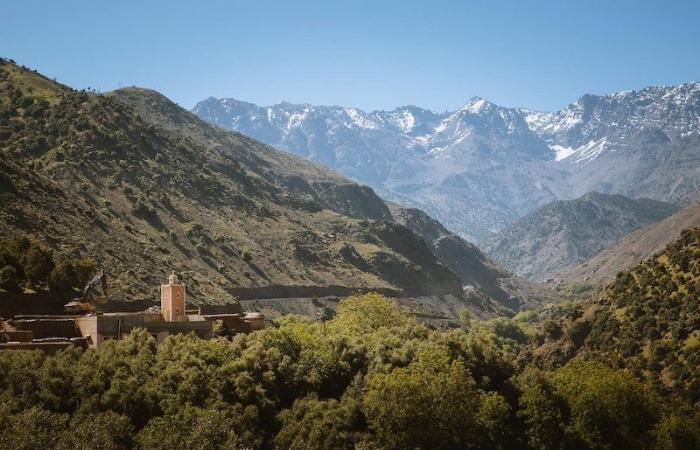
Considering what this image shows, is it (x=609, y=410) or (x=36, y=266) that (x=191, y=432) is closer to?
(x=609, y=410)

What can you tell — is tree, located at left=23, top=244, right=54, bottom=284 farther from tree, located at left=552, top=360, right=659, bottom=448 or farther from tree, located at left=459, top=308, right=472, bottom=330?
tree, located at left=459, top=308, right=472, bottom=330

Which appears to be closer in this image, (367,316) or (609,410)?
(609,410)

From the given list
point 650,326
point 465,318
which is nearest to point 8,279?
point 650,326

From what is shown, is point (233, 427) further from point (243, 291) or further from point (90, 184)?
A: point (90, 184)

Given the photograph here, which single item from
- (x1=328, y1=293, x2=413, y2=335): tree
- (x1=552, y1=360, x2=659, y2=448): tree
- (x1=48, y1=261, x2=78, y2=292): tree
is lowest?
(x1=552, y1=360, x2=659, y2=448): tree

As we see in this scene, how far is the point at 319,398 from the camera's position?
63750mm

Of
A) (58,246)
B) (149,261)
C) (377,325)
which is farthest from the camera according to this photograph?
(149,261)

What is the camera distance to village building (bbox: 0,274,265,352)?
209 feet

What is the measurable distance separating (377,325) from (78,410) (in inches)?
1581

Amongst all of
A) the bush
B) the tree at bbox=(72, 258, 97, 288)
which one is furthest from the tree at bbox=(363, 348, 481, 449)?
the tree at bbox=(72, 258, 97, 288)

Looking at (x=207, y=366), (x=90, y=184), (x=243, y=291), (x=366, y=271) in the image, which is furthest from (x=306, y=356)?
(x=366, y=271)

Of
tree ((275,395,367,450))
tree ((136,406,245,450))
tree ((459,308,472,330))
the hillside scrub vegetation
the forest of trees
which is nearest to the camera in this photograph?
tree ((136,406,245,450))

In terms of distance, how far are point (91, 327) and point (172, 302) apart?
29.6 ft

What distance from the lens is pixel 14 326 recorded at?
66.1 m
